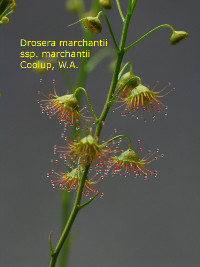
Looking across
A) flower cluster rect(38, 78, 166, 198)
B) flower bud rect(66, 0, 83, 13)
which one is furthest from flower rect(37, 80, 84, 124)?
flower bud rect(66, 0, 83, 13)

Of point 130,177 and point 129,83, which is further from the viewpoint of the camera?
point 130,177

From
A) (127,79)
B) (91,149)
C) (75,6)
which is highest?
(75,6)

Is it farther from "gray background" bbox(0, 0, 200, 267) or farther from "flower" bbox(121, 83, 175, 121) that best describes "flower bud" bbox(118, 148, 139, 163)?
"gray background" bbox(0, 0, 200, 267)

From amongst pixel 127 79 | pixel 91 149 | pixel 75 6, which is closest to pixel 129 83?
pixel 127 79

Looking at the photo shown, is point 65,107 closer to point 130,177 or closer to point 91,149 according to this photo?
point 91,149

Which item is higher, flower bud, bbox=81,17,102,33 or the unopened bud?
flower bud, bbox=81,17,102,33

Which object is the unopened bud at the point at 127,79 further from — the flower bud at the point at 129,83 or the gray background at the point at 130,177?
the gray background at the point at 130,177

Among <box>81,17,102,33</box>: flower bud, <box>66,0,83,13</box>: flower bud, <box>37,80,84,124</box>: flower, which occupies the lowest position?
<box>37,80,84,124</box>: flower

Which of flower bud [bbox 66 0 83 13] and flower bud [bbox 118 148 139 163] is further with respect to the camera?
flower bud [bbox 66 0 83 13]

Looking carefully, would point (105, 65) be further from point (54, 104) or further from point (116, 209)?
point (54, 104)

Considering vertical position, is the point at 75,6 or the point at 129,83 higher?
the point at 75,6

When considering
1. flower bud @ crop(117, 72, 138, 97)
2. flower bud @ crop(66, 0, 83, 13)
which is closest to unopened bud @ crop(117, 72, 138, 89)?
flower bud @ crop(117, 72, 138, 97)
